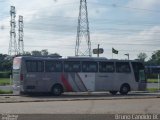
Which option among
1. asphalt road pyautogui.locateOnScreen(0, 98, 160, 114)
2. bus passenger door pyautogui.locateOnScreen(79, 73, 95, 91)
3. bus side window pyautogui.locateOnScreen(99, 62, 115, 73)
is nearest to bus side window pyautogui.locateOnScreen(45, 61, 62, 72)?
bus passenger door pyautogui.locateOnScreen(79, 73, 95, 91)

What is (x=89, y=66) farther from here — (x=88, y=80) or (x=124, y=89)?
(x=124, y=89)

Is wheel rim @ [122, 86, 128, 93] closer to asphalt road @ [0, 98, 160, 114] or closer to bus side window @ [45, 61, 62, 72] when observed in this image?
bus side window @ [45, 61, 62, 72]

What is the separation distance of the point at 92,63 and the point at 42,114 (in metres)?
18.1

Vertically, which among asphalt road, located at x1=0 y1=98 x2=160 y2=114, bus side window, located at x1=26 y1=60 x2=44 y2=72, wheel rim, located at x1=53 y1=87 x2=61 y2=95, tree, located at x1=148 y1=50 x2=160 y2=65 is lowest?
asphalt road, located at x1=0 y1=98 x2=160 y2=114

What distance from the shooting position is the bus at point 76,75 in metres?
32.1

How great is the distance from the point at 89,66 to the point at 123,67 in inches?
122

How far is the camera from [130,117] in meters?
15.0

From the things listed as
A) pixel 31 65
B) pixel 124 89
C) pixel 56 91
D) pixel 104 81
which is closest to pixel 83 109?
pixel 31 65

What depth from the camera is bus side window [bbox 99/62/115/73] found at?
114 feet

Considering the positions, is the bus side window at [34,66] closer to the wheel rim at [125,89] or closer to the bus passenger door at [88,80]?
the bus passenger door at [88,80]

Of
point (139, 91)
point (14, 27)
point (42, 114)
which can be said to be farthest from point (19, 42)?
point (42, 114)

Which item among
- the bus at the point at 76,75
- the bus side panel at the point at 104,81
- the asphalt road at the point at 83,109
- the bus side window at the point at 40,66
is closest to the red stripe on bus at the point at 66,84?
the bus at the point at 76,75

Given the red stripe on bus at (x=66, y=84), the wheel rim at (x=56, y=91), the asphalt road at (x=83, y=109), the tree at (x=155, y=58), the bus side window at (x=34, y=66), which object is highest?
the tree at (x=155, y=58)

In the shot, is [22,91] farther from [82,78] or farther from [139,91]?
[139,91]
